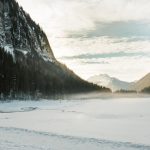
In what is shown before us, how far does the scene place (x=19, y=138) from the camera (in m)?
25.4

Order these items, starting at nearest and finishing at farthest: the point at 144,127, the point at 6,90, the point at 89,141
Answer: the point at 89,141, the point at 144,127, the point at 6,90

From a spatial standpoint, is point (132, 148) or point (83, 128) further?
point (83, 128)

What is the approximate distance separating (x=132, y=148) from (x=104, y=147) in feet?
5.50

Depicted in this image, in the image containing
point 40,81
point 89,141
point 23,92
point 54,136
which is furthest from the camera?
point 40,81

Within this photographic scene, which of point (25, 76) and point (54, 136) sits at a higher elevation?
point (25, 76)

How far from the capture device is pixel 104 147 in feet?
73.0

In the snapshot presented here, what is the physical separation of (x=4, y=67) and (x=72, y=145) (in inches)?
3315

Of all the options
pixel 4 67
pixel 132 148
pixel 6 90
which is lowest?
pixel 132 148

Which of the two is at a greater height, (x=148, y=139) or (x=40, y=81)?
(x=40, y=81)

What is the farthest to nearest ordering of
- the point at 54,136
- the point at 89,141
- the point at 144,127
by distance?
the point at 144,127 → the point at 54,136 → the point at 89,141

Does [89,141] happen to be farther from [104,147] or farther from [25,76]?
[25,76]

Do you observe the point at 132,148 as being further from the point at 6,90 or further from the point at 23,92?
the point at 23,92

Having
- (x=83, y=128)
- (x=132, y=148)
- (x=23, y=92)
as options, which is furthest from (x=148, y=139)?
(x=23, y=92)

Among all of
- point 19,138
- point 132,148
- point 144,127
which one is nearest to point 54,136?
point 19,138
